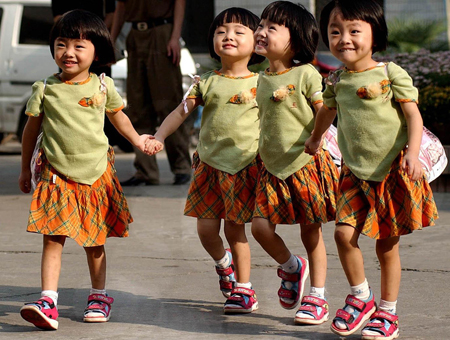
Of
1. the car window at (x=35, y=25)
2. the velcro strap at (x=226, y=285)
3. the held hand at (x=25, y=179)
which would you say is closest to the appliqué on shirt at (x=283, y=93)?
the velcro strap at (x=226, y=285)

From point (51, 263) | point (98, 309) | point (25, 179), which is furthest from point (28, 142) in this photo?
point (98, 309)

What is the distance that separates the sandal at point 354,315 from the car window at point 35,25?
8367mm

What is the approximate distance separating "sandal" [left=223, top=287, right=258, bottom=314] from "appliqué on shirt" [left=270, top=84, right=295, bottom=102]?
0.87 metres

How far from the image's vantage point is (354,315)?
3654 mm

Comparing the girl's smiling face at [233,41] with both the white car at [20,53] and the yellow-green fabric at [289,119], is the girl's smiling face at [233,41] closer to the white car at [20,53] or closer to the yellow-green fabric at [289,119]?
the yellow-green fabric at [289,119]

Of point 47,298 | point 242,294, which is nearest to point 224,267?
point 242,294

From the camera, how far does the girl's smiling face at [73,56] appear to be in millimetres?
3977

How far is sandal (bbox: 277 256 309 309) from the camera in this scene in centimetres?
407

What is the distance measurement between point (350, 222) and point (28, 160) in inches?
57.2

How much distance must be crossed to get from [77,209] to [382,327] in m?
1.39

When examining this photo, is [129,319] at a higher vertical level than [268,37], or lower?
lower

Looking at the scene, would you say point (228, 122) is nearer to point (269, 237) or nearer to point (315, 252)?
point (269, 237)

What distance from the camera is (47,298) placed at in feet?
12.7

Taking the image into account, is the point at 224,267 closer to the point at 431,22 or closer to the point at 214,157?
the point at 214,157
